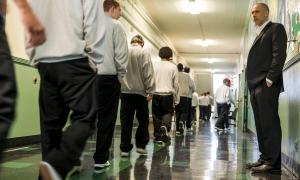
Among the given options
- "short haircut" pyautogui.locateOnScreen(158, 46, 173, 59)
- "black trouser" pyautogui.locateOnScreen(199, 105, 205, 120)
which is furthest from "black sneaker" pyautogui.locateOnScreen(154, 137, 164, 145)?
"black trouser" pyautogui.locateOnScreen(199, 105, 205, 120)

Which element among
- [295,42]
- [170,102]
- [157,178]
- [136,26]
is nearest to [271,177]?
Answer: [157,178]

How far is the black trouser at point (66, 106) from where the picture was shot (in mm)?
1838

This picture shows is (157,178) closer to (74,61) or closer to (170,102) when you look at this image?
(74,61)

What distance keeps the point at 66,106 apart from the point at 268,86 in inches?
84.1

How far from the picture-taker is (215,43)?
18891mm

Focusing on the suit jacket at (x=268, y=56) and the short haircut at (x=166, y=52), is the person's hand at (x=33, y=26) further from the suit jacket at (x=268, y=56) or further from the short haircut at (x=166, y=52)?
the short haircut at (x=166, y=52)

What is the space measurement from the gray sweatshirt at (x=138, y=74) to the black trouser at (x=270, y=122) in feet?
4.34

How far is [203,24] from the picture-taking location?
1462 cm

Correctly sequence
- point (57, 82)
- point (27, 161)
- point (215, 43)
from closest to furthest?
point (57, 82), point (27, 161), point (215, 43)

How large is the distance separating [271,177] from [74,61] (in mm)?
2263

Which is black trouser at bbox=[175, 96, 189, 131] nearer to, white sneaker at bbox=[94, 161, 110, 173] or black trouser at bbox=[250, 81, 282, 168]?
black trouser at bbox=[250, 81, 282, 168]

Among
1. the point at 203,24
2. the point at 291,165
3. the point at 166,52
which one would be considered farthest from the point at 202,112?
the point at 291,165

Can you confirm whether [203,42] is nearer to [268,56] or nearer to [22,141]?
[22,141]

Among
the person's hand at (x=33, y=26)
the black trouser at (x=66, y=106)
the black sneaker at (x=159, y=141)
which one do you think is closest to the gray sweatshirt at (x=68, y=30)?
the black trouser at (x=66, y=106)
